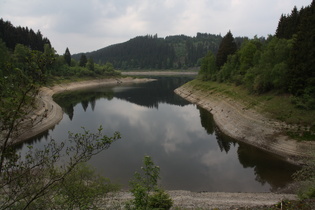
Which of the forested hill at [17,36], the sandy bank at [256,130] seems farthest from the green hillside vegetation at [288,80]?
the forested hill at [17,36]

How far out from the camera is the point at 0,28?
351ft

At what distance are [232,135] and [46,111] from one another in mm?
37972

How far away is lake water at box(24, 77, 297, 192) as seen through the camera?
84.2ft

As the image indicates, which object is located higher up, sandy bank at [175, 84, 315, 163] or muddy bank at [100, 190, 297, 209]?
sandy bank at [175, 84, 315, 163]

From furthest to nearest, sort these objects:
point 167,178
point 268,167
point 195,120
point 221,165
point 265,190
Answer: point 195,120
point 221,165
point 268,167
point 167,178
point 265,190

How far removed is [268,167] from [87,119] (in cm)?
4028

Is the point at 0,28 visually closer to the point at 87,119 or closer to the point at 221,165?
the point at 87,119

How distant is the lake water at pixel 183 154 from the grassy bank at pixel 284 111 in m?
5.49

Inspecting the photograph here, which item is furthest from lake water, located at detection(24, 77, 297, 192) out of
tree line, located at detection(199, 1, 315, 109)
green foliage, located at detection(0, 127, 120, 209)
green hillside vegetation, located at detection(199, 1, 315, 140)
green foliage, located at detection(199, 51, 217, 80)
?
green foliage, located at detection(199, 51, 217, 80)

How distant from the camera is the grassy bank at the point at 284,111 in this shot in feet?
102

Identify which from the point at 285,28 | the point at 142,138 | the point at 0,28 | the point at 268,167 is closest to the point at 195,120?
the point at 142,138

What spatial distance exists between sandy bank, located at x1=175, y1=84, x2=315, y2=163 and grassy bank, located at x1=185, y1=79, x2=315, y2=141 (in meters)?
1.04

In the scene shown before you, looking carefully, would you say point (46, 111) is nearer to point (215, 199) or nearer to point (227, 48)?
point (215, 199)

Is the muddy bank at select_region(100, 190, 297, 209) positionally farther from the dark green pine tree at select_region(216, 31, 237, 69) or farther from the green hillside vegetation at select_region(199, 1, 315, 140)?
the dark green pine tree at select_region(216, 31, 237, 69)
